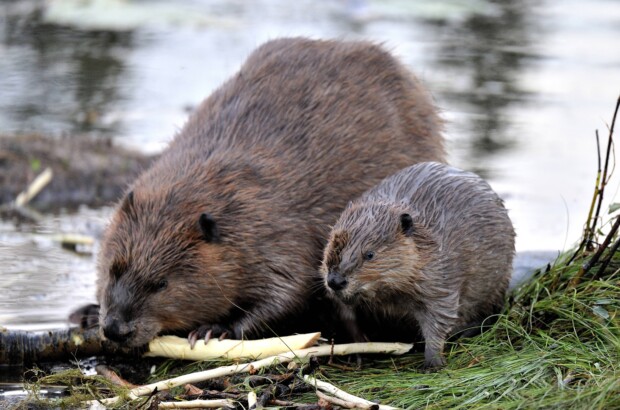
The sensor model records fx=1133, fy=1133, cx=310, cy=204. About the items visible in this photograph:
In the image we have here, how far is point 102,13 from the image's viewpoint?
47.2 ft

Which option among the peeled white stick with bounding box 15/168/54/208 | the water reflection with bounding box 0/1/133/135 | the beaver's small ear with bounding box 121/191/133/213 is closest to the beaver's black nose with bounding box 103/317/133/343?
the beaver's small ear with bounding box 121/191/133/213

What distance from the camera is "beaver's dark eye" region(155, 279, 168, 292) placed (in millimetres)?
4566

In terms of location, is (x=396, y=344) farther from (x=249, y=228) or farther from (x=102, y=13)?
(x=102, y=13)

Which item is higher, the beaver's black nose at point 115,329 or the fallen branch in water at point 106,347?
the beaver's black nose at point 115,329

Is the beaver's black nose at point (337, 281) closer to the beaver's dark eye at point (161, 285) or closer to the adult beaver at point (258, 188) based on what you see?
the adult beaver at point (258, 188)

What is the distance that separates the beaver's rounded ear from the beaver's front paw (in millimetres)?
1418

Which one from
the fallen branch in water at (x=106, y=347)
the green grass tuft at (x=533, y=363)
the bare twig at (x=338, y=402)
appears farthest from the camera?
the fallen branch in water at (x=106, y=347)

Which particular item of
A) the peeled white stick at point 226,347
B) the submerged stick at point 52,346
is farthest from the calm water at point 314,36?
the peeled white stick at point 226,347

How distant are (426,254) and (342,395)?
0.76 meters

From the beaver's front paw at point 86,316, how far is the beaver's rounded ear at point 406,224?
1418 millimetres

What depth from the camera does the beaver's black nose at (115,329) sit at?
176 inches

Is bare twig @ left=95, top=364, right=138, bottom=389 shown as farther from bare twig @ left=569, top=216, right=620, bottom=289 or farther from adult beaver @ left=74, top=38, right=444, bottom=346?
bare twig @ left=569, top=216, right=620, bottom=289

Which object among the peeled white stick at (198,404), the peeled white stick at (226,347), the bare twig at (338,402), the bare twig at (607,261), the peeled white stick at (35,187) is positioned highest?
the bare twig at (607,261)

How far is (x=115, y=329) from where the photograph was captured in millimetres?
4465
